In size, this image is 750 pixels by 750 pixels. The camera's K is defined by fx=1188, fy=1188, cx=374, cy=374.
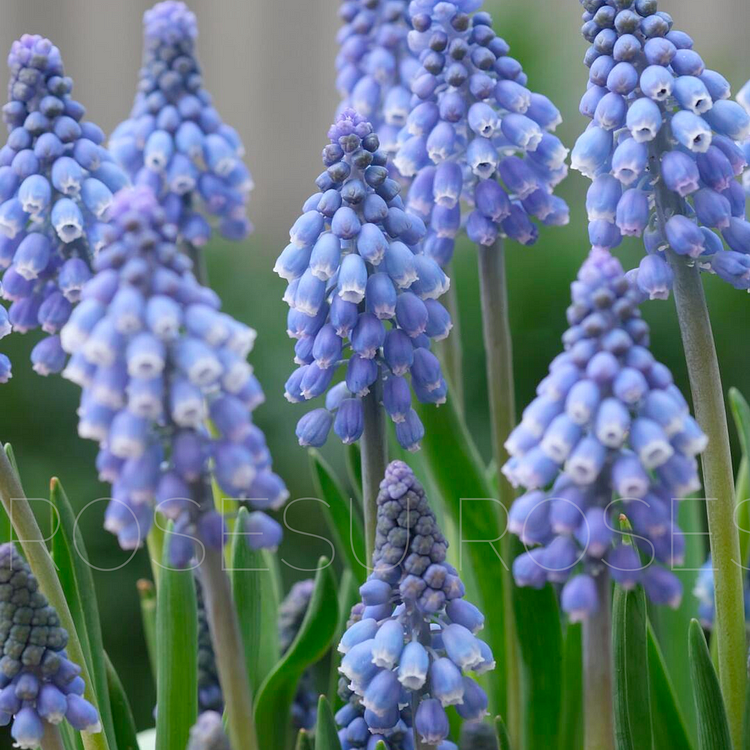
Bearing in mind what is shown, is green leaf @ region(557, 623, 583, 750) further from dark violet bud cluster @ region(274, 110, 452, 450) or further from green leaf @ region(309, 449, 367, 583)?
dark violet bud cluster @ region(274, 110, 452, 450)

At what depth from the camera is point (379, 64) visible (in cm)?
262

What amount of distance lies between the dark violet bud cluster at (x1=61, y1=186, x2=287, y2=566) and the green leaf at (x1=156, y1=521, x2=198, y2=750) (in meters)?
0.52

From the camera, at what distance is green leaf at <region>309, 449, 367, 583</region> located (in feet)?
7.55

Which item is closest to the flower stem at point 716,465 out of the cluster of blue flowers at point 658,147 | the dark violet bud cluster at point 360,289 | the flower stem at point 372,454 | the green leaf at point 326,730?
the cluster of blue flowers at point 658,147

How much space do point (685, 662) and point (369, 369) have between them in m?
1.06

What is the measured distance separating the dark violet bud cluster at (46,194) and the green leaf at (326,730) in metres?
0.75

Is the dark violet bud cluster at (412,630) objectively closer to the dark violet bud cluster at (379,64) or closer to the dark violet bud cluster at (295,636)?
the dark violet bud cluster at (295,636)

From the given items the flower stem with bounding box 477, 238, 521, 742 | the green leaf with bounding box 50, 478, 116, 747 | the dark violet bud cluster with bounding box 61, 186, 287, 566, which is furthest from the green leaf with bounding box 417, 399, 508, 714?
the dark violet bud cluster with bounding box 61, 186, 287, 566

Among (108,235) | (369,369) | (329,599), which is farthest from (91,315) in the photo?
(329,599)

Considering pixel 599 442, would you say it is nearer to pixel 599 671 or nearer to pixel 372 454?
pixel 599 671

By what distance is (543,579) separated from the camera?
1354 mm

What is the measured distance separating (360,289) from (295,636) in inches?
35.6

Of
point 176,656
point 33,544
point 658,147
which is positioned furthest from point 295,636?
point 658,147

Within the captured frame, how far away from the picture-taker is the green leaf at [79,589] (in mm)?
2047
